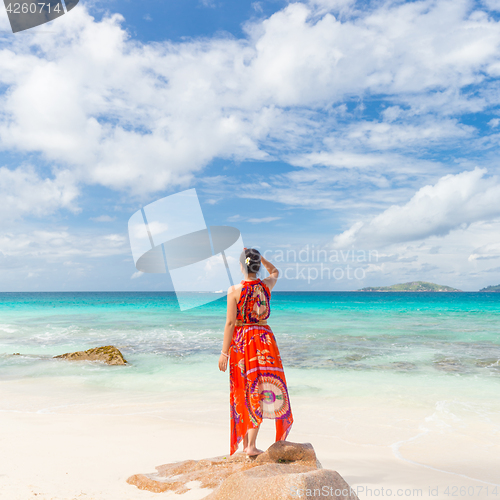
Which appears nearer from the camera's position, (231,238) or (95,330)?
(231,238)

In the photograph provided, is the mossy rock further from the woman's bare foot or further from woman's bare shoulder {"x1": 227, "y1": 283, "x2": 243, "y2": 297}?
woman's bare shoulder {"x1": 227, "y1": 283, "x2": 243, "y2": 297}

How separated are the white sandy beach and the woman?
0.73m

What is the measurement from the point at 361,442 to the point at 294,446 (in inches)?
91.7

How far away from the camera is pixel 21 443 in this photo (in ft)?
14.2

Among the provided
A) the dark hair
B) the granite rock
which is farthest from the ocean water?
the dark hair

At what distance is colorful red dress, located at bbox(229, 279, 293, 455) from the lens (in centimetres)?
348

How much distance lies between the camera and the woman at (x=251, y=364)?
3484 mm

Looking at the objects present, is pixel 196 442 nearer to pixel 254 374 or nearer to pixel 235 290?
pixel 254 374

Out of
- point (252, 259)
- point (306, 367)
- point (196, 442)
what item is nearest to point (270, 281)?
point (252, 259)

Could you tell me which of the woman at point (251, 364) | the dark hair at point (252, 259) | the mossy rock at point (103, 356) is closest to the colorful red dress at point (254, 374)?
the woman at point (251, 364)

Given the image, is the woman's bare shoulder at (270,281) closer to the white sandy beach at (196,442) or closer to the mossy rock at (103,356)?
the white sandy beach at (196,442)

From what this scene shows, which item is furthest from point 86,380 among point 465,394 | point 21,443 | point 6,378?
point 465,394

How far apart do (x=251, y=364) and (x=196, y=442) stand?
6.11ft

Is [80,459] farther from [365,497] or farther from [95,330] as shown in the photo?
[95,330]
